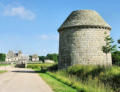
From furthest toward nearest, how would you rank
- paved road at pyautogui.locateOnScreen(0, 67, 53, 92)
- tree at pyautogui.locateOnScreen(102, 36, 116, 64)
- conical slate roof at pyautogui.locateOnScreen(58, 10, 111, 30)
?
conical slate roof at pyautogui.locateOnScreen(58, 10, 111, 30) < tree at pyautogui.locateOnScreen(102, 36, 116, 64) < paved road at pyautogui.locateOnScreen(0, 67, 53, 92)

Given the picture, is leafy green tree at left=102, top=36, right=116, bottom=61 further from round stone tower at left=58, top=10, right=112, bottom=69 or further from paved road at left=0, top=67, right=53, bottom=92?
paved road at left=0, top=67, right=53, bottom=92

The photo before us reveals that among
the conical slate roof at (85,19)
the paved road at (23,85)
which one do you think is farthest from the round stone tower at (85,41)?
the paved road at (23,85)

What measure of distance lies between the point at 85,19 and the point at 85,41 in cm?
357

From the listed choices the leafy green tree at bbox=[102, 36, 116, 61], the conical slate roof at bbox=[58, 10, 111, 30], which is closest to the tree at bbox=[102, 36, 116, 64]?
the leafy green tree at bbox=[102, 36, 116, 61]

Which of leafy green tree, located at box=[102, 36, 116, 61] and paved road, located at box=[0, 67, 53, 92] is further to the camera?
leafy green tree, located at box=[102, 36, 116, 61]

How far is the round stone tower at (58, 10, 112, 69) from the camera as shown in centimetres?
2281

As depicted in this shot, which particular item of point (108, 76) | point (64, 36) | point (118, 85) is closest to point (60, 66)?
point (64, 36)

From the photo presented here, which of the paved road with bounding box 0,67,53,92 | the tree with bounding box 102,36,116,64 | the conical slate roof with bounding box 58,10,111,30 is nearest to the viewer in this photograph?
the paved road with bounding box 0,67,53,92

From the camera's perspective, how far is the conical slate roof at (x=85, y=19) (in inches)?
925

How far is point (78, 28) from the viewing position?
2356 centimetres

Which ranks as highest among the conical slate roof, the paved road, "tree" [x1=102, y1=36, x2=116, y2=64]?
the conical slate roof

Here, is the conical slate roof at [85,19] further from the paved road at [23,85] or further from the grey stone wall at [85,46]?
the paved road at [23,85]

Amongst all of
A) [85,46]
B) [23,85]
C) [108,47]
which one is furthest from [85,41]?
[23,85]

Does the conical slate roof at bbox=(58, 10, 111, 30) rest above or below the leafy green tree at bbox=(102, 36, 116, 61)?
above
